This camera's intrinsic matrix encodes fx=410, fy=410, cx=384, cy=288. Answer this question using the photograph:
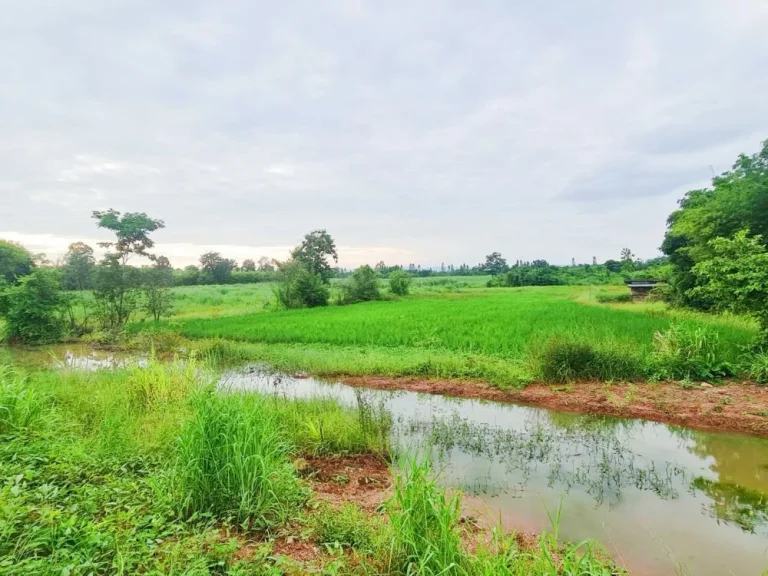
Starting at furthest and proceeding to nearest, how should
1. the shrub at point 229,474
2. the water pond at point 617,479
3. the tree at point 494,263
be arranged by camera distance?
the tree at point 494,263 → the water pond at point 617,479 → the shrub at point 229,474

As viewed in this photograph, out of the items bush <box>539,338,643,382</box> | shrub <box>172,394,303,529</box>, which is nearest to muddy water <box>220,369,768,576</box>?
bush <box>539,338,643,382</box>

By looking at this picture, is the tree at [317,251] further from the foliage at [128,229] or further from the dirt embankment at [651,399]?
the dirt embankment at [651,399]

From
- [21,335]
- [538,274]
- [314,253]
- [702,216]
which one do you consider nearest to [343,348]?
[21,335]

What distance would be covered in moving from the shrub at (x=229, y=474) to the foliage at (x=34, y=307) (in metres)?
14.9

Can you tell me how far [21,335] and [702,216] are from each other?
25.4 m

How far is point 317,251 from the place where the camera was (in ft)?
104

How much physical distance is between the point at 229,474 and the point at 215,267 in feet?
163

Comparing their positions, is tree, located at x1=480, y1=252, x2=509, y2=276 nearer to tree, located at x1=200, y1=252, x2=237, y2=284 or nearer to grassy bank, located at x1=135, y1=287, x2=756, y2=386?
tree, located at x1=200, y1=252, x2=237, y2=284

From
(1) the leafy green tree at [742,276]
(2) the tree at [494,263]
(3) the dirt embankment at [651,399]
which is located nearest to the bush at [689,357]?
(3) the dirt embankment at [651,399]

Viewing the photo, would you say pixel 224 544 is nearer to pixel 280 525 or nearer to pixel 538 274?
pixel 280 525

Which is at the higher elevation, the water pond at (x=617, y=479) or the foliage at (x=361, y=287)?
the foliage at (x=361, y=287)

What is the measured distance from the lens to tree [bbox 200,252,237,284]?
Answer: 48.4 metres

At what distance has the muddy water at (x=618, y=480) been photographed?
11.1 feet

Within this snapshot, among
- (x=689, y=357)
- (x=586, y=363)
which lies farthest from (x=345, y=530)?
(x=689, y=357)
